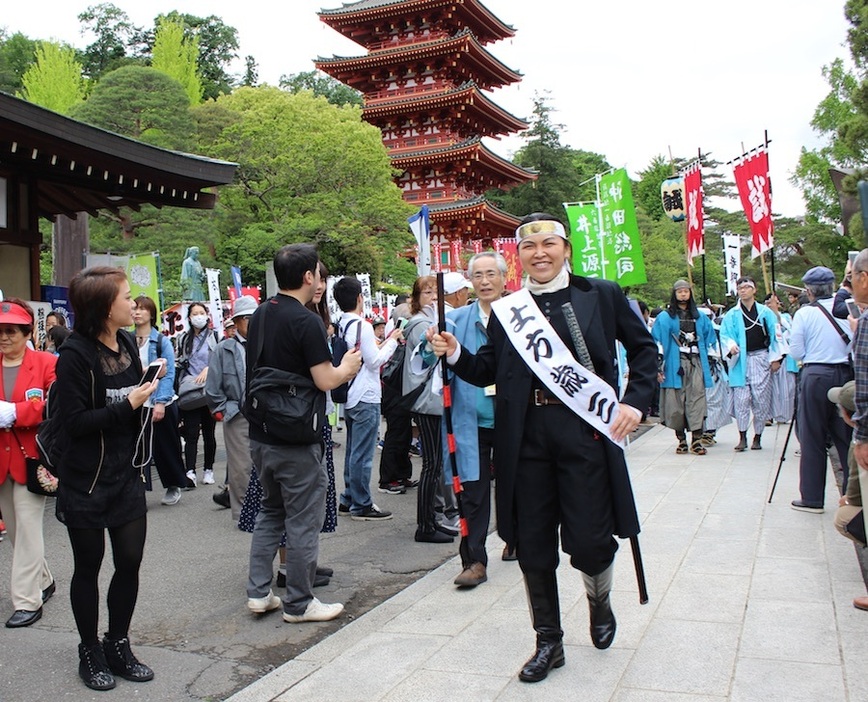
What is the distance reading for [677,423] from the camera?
9.59 m

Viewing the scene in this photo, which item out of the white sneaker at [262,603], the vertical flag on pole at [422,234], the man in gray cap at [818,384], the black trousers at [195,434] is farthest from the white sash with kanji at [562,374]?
the black trousers at [195,434]

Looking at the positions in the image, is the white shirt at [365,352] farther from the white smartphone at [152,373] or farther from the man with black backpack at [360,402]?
the white smartphone at [152,373]

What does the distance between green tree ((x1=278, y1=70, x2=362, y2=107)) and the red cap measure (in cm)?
5209

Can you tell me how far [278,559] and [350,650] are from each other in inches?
66.2

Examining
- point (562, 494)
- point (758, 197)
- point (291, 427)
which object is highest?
point (758, 197)

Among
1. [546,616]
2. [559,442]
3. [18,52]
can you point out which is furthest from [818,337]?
[18,52]

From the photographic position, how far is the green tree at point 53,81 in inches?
1547

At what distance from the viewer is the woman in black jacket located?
134 inches

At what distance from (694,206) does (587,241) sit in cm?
325

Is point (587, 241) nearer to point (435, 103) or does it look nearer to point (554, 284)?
point (554, 284)

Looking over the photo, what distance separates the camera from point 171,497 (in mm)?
7422

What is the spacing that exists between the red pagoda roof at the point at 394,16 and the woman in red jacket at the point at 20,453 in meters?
32.3

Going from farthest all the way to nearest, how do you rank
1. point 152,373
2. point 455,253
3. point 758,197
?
1. point 455,253
2. point 758,197
3. point 152,373

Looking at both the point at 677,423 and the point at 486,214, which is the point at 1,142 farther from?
the point at 486,214
